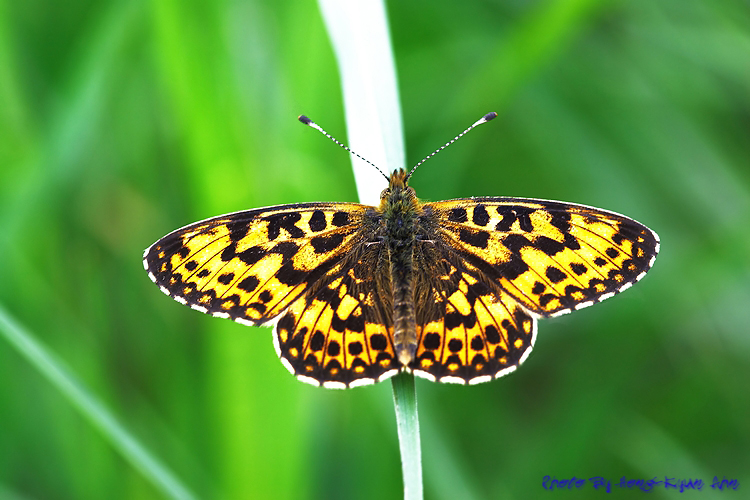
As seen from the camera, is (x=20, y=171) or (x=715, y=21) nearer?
(x=20, y=171)

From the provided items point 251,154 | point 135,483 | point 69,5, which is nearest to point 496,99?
point 251,154

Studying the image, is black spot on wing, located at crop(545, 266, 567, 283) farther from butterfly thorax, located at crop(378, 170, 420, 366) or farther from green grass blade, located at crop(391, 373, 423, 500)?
green grass blade, located at crop(391, 373, 423, 500)

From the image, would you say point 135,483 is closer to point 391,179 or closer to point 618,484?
point 391,179

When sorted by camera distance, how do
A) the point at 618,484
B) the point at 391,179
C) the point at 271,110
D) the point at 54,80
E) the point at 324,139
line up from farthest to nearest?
the point at 54,80 → the point at 618,484 → the point at 324,139 → the point at 271,110 → the point at 391,179

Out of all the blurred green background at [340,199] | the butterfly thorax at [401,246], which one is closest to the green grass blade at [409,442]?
the butterfly thorax at [401,246]

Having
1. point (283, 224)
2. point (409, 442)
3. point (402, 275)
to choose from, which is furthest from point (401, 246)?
point (409, 442)

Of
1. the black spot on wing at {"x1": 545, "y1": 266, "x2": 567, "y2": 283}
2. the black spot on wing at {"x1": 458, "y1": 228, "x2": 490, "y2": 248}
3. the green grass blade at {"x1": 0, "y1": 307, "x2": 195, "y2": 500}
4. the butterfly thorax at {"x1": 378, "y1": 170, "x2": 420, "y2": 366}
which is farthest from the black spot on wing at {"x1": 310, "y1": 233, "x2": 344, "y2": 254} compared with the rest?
the green grass blade at {"x1": 0, "y1": 307, "x2": 195, "y2": 500}

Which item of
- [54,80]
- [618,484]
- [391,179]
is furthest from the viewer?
[54,80]
